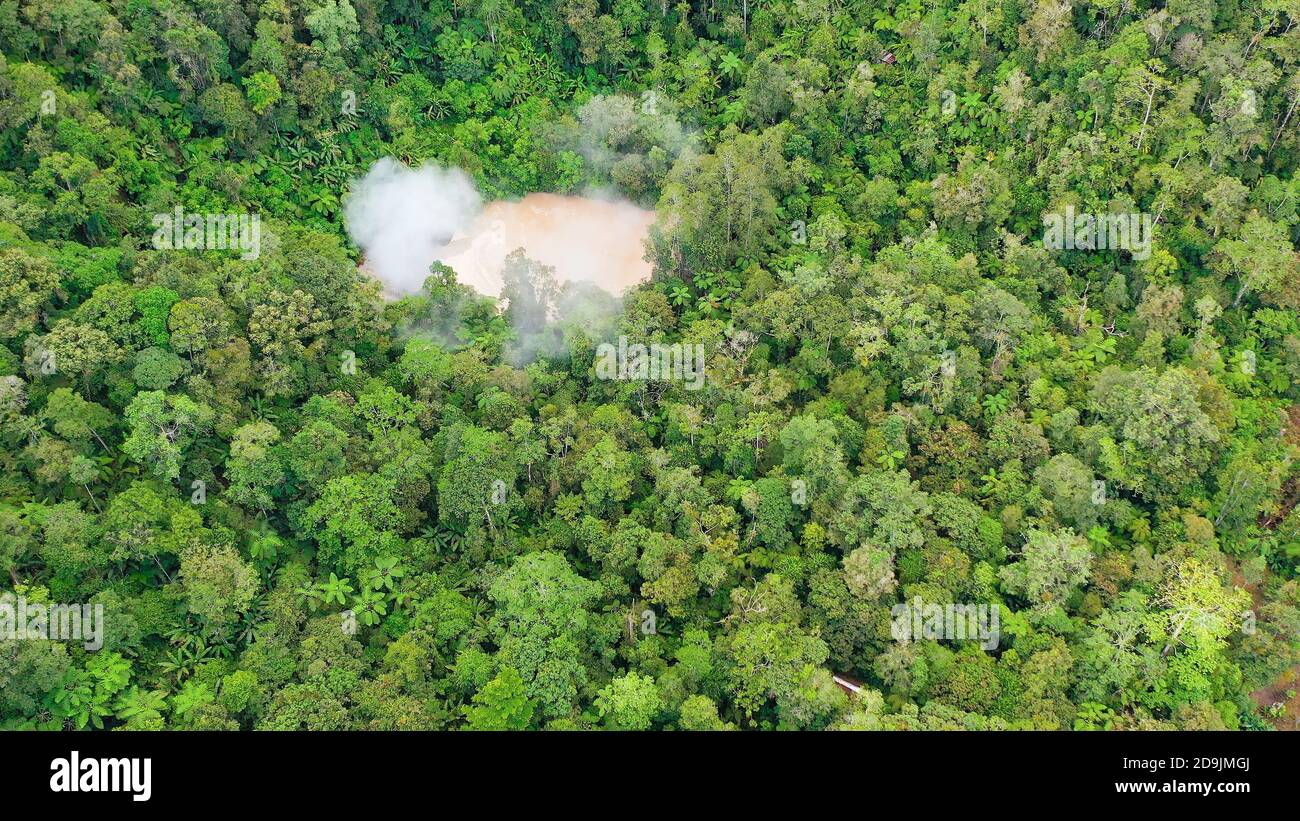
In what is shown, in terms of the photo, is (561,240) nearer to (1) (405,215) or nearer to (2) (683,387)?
(1) (405,215)

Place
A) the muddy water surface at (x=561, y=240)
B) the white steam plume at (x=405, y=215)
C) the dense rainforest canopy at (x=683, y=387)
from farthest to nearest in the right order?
the muddy water surface at (x=561, y=240) < the white steam plume at (x=405, y=215) < the dense rainforest canopy at (x=683, y=387)

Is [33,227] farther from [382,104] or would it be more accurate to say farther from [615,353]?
[615,353]

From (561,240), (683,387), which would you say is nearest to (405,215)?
(561,240)

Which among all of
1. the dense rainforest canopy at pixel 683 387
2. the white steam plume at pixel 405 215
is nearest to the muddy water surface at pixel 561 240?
the white steam plume at pixel 405 215

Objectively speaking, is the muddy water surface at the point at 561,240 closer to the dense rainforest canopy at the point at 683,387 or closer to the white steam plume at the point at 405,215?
the white steam plume at the point at 405,215

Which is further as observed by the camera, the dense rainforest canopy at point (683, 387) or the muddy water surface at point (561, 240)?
the muddy water surface at point (561, 240)

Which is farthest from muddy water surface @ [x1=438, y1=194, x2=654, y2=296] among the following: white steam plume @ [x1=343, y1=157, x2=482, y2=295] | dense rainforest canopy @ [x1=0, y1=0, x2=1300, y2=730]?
dense rainforest canopy @ [x1=0, y1=0, x2=1300, y2=730]

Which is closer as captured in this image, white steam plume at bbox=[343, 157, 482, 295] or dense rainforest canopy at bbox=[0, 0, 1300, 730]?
dense rainforest canopy at bbox=[0, 0, 1300, 730]

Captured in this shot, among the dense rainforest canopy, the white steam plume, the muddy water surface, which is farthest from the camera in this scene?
the muddy water surface

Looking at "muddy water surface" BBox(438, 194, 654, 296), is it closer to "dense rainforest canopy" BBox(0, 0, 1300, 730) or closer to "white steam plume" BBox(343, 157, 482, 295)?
"white steam plume" BBox(343, 157, 482, 295)

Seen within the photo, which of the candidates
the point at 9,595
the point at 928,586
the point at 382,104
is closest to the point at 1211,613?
the point at 928,586
